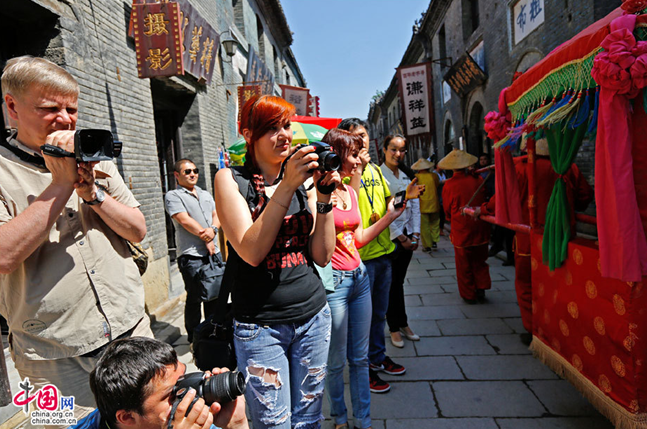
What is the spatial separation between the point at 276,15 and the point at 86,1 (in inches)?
515

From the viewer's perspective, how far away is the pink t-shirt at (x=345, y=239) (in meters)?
2.26

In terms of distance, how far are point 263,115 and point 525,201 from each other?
3.21 metres

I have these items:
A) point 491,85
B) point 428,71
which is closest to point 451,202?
point 491,85

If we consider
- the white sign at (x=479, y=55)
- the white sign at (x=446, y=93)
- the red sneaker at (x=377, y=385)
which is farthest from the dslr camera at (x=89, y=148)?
the white sign at (x=446, y=93)

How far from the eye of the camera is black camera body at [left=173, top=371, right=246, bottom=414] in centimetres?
117

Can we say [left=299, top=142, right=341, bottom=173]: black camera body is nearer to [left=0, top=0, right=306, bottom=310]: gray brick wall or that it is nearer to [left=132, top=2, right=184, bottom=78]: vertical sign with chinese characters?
[left=0, top=0, right=306, bottom=310]: gray brick wall

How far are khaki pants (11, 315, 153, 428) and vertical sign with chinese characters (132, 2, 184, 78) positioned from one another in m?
4.29

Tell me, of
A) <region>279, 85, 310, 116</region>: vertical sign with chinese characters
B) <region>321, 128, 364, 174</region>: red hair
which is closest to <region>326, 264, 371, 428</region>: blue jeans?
<region>321, 128, 364, 174</region>: red hair

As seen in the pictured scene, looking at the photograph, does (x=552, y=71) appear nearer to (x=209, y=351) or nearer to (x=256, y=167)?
(x=256, y=167)

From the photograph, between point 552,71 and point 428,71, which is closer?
point 552,71

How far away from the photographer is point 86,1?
430 centimetres

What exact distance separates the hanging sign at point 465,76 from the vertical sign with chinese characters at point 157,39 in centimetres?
818

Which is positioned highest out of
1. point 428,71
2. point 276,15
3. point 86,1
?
point 276,15

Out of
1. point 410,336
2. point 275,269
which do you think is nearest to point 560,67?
point 275,269
